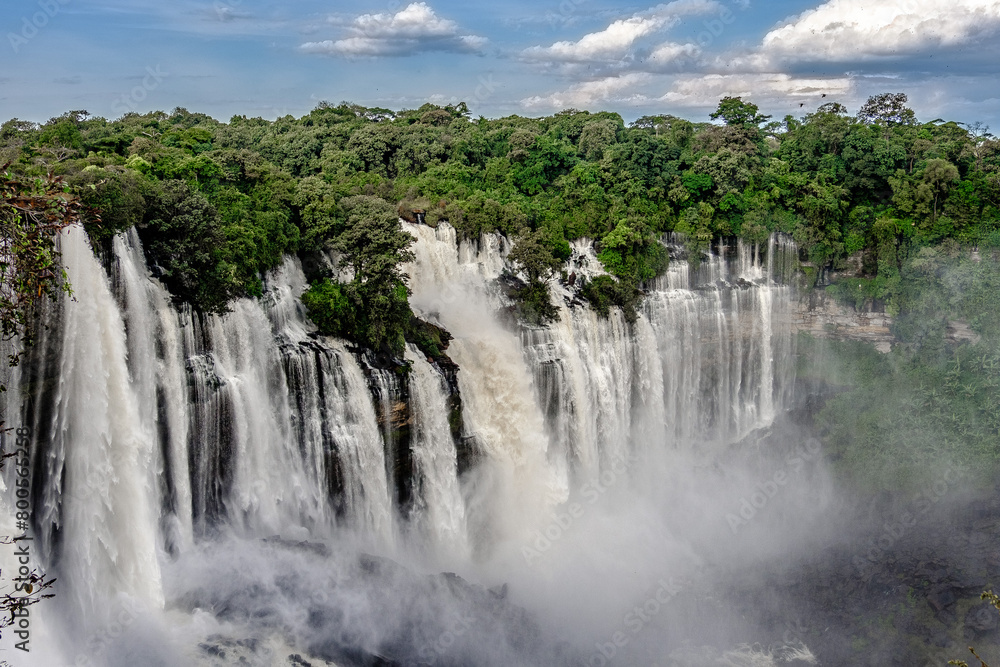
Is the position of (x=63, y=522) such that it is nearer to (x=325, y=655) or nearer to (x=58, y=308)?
(x=58, y=308)

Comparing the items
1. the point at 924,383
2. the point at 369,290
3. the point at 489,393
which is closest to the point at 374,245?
the point at 369,290

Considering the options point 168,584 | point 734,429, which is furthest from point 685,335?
point 168,584
